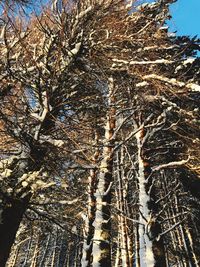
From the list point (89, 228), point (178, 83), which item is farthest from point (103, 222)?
point (178, 83)

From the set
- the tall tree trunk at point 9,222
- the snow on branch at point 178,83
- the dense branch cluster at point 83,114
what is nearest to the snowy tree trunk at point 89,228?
the dense branch cluster at point 83,114

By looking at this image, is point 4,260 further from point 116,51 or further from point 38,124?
point 116,51

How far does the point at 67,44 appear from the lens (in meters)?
6.69

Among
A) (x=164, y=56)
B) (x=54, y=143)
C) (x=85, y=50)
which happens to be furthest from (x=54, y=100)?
(x=164, y=56)

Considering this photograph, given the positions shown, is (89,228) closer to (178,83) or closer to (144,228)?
A: (144,228)

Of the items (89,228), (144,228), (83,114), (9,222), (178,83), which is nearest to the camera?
(9,222)

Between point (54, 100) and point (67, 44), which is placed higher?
point (67, 44)

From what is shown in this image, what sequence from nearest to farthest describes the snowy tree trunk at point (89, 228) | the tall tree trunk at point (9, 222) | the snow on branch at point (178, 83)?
1. the tall tree trunk at point (9, 222)
2. the snow on branch at point (178, 83)
3. the snowy tree trunk at point (89, 228)

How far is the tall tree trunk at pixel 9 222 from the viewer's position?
4.50 meters

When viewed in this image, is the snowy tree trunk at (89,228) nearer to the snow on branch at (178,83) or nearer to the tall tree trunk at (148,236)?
the tall tree trunk at (148,236)

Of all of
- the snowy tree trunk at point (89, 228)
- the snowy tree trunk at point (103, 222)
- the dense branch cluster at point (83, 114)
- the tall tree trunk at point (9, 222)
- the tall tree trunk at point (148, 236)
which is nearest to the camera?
the tall tree trunk at point (9, 222)

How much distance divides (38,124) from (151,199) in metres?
2.97

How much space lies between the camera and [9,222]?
466cm

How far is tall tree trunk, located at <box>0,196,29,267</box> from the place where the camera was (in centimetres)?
450
